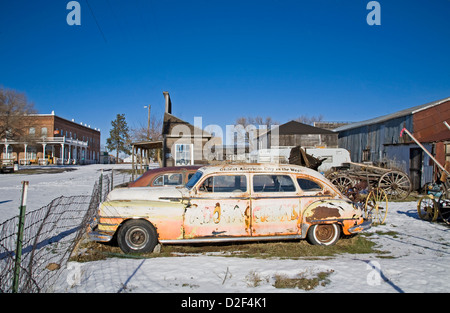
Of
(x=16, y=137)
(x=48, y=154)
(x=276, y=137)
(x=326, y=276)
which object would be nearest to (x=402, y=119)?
(x=276, y=137)

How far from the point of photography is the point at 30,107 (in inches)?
1289

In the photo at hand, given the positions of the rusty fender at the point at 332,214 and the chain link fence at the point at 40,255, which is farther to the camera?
the rusty fender at the point at 332,214

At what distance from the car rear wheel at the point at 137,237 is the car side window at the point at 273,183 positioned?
2.07m

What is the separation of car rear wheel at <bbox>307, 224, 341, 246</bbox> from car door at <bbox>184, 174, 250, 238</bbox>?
49.9 inches

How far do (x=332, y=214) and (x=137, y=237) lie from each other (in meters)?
3.62

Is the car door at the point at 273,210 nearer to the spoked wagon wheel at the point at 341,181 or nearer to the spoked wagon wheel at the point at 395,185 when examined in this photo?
the spoked wagon wheel at the point at 341,181

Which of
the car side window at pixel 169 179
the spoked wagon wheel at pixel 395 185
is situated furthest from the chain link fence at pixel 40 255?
the spoked wagon wheel at pixel 395 185

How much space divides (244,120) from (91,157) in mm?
35544

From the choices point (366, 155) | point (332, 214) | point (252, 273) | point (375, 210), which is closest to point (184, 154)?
point (375, 210)

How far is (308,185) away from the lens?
564cm

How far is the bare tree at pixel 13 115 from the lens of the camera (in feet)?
96.6

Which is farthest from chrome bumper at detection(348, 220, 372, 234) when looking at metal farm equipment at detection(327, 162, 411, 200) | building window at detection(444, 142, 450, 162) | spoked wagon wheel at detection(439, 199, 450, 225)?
building window at detection(444, 142, 450, 162)

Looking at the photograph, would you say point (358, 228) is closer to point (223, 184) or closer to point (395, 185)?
point (223, 184)

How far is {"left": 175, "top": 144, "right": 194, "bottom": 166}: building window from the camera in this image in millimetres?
18094
